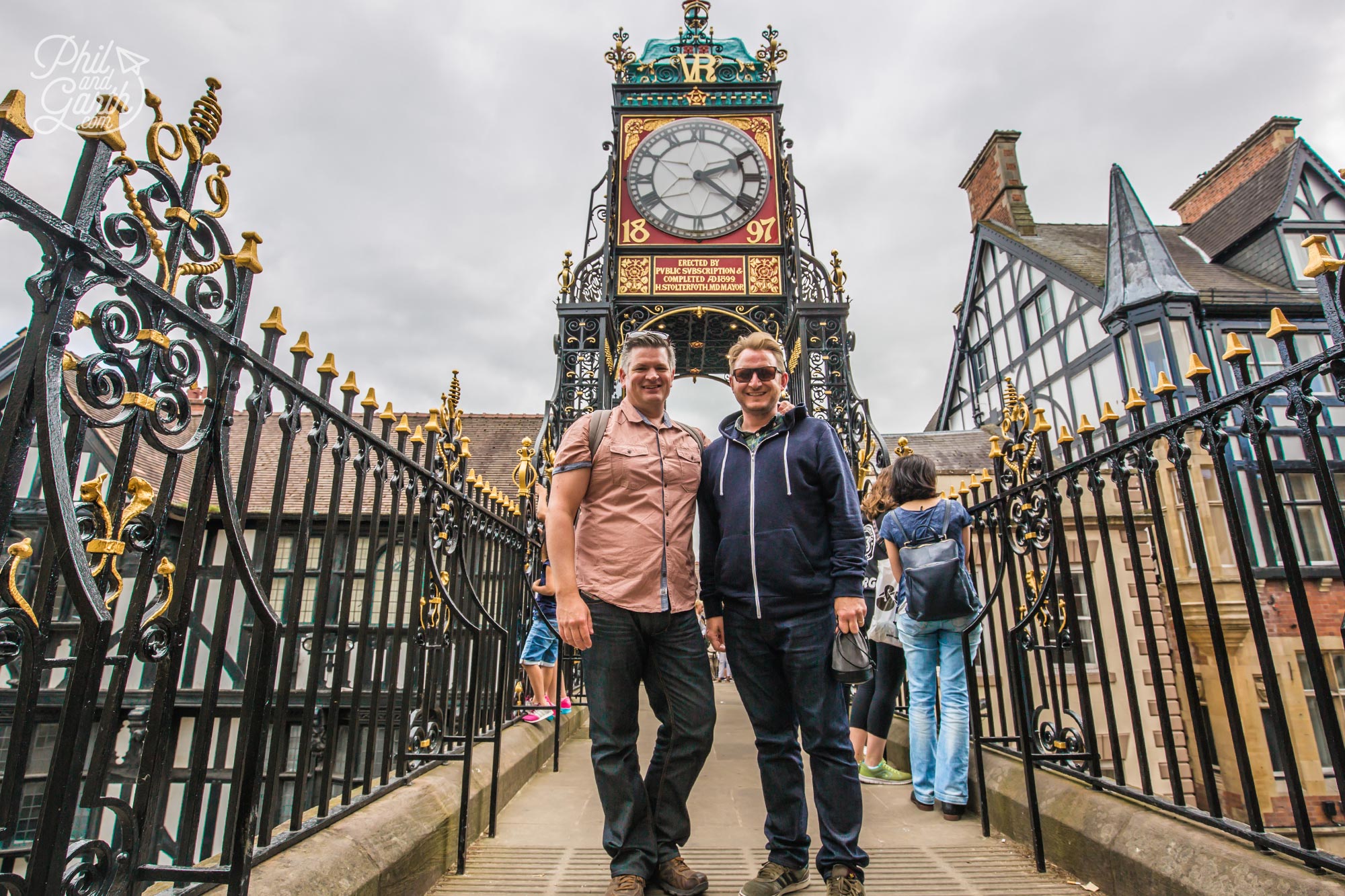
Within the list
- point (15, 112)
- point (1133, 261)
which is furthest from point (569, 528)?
point (1133, 261)

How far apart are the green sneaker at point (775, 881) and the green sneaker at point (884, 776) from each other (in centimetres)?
155

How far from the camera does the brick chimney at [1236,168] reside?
49.5 ft

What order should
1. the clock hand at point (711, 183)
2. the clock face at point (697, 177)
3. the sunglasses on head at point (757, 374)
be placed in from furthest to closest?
the clock hand at point (711, 183) → the clock face at point (697, 177) → the sunglasses on head at point (757, 374)

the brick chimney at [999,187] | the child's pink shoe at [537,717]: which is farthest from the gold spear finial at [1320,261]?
the brick chimney at [999,187]

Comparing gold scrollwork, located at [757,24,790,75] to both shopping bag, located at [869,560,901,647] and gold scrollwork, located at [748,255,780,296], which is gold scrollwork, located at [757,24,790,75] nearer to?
gold scrollwork, located at [748,255,780,296]

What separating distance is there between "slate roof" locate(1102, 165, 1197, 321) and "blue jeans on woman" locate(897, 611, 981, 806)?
38.6 ft

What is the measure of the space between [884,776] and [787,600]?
201cm

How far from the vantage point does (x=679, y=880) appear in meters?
2.19

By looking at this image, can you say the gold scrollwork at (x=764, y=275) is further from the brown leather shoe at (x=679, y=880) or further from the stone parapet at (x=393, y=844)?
the brown leather shoe at (x=679, y=880)

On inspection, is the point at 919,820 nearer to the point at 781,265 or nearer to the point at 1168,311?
the point at 781,265

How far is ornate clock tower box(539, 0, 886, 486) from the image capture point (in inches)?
253

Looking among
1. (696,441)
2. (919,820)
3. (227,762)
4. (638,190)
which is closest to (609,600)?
(696,441)

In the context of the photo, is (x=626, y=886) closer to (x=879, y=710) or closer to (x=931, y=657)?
(x=931, y=657)

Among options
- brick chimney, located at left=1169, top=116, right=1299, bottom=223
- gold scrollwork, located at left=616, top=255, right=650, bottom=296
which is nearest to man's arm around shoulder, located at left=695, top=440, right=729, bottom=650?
gold scrollwork, located at left=616, top=255, right=650, bottom=296
